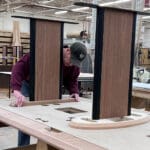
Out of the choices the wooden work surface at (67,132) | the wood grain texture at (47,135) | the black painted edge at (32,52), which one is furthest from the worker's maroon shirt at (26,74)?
the wood grain texture at (47,135)

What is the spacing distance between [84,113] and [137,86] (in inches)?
86.4

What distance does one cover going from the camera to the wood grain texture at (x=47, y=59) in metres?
2.44

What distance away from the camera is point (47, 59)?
2.46 m

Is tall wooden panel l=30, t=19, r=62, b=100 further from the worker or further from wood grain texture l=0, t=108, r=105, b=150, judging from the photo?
wood grain texture l=0, t=108, r=105, b=150

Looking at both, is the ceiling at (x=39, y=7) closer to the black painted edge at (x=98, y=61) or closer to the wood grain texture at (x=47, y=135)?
the black painted edge at (x=98, y=61)

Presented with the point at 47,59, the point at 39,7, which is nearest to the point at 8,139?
the point at 47,59

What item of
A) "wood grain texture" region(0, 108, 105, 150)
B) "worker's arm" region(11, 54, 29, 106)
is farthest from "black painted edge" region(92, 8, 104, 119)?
"worker's arm" region(11, 54, 29, 106)

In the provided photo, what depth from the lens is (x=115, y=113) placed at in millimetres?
1915

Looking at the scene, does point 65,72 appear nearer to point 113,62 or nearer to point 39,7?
point 113,62

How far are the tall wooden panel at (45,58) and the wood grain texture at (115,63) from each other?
0.72m

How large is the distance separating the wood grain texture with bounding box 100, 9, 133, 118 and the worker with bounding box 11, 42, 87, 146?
48cm

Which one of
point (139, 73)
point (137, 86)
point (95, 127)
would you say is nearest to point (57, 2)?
point (139, 73)

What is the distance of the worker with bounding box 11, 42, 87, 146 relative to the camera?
2344mm

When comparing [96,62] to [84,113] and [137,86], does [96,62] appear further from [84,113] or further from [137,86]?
[137,86]
